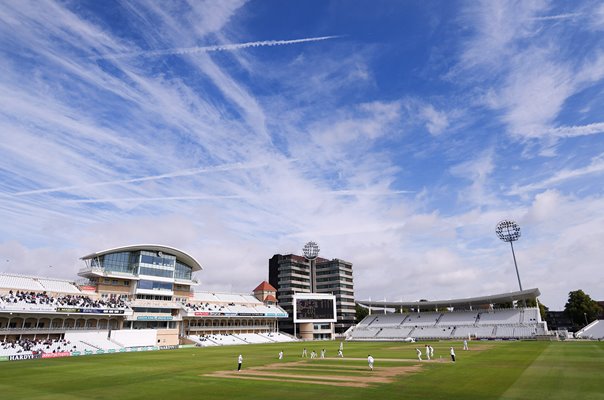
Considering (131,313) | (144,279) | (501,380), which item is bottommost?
(501,380)

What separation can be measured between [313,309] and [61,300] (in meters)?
60.1

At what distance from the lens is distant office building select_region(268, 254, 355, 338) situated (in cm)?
12769

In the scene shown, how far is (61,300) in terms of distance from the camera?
201 feet

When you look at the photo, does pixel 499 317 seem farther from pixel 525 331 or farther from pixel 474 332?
pixel 525 331

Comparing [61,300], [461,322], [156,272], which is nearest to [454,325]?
[461,322]

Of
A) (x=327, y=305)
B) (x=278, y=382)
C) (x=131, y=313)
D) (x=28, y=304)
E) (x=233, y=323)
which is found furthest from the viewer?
(x=327, y=305)

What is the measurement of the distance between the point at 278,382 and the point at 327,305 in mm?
80738

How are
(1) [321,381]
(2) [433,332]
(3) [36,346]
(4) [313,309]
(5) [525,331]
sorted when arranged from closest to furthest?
(1) [321,381], (3) [36,346], (5) [525,331], (2) [433,332], (4) [313,309]

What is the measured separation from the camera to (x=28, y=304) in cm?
5603

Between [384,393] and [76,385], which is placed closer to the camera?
[384,393]

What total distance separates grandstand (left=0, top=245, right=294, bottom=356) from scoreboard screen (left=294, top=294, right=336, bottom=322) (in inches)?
225

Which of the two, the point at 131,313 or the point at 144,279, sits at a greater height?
the point at 144,279

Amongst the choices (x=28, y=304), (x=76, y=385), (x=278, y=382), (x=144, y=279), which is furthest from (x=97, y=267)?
(x=278, y=382)

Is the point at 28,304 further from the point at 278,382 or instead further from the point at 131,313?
the point at 278,382
